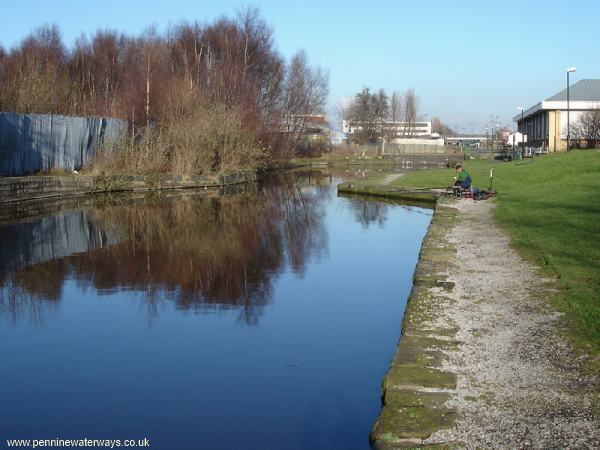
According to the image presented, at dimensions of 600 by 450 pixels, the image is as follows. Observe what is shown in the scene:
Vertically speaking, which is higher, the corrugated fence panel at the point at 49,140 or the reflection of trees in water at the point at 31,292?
the corrugated fence panel at the point at 49,140

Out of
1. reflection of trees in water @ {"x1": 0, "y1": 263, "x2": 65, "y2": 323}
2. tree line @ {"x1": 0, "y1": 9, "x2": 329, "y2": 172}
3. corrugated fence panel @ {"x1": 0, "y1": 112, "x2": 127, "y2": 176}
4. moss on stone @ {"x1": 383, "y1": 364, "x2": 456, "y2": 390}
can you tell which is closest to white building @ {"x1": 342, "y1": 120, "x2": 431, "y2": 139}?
tree line @ {"x1": 0, "y1": 9, "x2": 329, "y2": 172}

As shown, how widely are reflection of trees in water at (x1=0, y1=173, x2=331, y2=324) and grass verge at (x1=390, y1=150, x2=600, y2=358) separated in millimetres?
3843

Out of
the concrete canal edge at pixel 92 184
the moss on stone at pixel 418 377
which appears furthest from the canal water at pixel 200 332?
the concrete canal edge at pixel 92 184

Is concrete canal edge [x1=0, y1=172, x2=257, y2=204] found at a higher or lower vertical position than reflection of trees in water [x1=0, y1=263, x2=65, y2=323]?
higher

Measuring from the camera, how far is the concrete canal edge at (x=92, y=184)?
23.4 m

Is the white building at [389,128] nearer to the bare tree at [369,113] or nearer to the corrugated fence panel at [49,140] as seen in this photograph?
the bare tree at [369,113]

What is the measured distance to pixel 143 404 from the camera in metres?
6.22

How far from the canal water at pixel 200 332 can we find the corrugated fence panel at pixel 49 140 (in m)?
8.90

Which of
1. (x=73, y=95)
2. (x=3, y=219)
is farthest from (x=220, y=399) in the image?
(x=73, y=95)

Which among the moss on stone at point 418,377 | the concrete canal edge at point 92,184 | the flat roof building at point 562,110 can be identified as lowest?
the moss on stone at point 418,377

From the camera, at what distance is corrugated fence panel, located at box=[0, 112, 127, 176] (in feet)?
80.9

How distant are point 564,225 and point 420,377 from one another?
957 cm

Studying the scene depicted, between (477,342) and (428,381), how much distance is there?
1292 mm

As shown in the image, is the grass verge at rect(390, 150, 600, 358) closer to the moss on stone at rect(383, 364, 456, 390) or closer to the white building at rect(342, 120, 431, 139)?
Result: the moss on stone at rect(383, 364, 456, 390)
